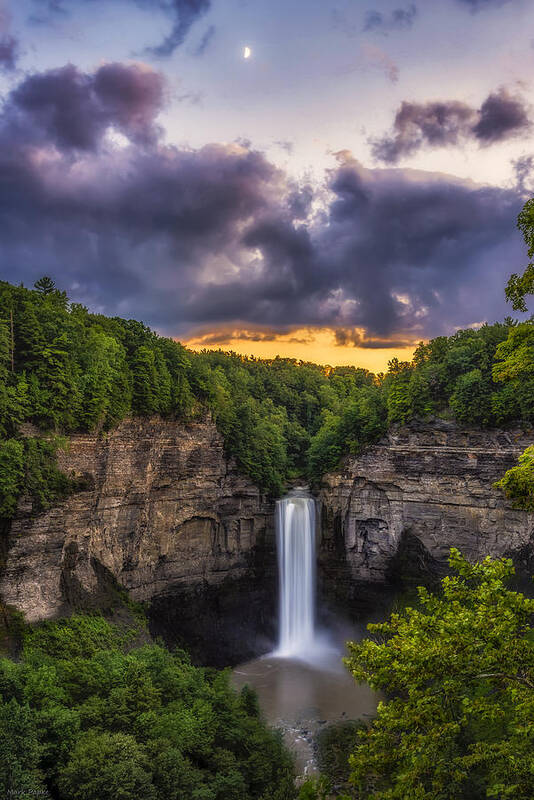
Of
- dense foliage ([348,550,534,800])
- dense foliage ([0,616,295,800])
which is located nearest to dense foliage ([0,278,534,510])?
dense foliage ([0,616,295,800])

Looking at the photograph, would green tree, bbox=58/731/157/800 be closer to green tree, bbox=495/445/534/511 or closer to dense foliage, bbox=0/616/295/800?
dense foliage, bbox=0/616/295/800

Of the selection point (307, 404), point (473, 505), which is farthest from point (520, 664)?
point (307, 404)

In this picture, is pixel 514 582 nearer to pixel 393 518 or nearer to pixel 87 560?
pixel 393 518

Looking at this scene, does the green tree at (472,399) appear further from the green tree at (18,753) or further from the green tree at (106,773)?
the green tree at (18,753)

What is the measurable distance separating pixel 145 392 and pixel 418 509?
18625 mm

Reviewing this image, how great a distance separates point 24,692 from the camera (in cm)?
1598

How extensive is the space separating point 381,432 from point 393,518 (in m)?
5.75

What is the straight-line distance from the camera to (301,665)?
102 feet

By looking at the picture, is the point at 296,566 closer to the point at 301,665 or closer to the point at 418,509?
the point at 301,665

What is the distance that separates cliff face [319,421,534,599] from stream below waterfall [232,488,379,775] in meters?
1.73

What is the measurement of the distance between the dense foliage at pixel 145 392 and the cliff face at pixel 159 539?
1208 mm

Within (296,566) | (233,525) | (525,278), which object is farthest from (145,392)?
(525,278)

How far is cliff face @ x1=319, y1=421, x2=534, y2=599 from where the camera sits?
28.6 m

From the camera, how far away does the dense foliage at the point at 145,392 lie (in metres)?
22.1
